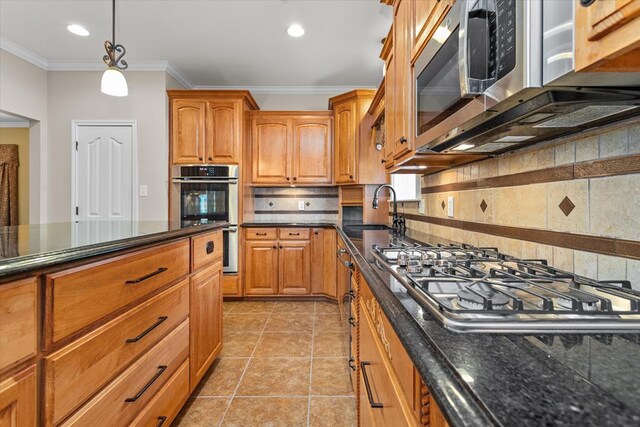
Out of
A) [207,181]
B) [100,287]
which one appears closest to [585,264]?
[100,287]

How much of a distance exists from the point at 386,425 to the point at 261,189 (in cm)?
373

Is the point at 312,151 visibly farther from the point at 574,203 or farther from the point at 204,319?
the point at 574,203

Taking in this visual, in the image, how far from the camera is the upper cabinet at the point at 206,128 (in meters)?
3.62

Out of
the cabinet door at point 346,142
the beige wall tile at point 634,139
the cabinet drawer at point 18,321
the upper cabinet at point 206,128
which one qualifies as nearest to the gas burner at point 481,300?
the beige wall tile at point 634,139

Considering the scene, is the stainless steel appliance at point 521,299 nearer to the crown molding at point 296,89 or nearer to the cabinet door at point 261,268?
the cabinet door at point 261,268

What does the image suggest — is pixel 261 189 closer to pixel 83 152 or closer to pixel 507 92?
pixel 83 152

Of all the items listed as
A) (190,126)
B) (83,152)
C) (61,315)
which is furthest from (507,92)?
(83,152)

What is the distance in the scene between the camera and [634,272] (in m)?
0.75

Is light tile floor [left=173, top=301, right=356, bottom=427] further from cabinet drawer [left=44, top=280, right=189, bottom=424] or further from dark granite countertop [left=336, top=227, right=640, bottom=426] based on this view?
dark granite countertop [left=336, top=227, right=640, bottom=426]

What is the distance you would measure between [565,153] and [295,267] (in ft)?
9.77

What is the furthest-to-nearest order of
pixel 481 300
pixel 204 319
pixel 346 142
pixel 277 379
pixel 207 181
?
pixel 346 142 → pixel 207 181 → pixel 277 379 → pixel 204 319 → pixel 481 300

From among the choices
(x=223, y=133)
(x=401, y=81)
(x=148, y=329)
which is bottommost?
(x=148, y=329)

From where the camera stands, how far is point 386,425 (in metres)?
0.79

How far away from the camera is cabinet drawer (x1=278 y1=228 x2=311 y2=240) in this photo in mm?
3641
